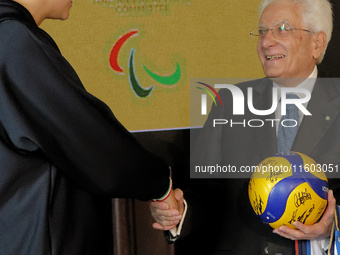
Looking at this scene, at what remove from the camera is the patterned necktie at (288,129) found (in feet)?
6.41

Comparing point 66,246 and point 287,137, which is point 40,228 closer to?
point 66,246

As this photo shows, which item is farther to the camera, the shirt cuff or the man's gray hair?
the man's gray hair

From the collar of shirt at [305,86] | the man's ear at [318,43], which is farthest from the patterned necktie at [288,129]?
the man's ear at [318,43]

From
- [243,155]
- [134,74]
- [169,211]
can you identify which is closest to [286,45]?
[243,155]

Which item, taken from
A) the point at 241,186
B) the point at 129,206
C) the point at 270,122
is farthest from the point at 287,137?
the point at 129,206

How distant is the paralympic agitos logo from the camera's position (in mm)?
2297

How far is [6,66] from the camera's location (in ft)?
3.63

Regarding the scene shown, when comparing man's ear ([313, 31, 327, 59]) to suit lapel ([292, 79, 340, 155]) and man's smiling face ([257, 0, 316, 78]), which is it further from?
suit lapel ([292, 79, 340, 155])

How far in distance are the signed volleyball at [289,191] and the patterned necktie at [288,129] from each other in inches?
15.0

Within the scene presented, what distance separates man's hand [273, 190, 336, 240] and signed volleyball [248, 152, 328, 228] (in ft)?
A: 0.06

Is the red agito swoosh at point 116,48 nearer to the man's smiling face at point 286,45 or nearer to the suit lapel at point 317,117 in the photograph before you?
the man's smiling face at point 286,45

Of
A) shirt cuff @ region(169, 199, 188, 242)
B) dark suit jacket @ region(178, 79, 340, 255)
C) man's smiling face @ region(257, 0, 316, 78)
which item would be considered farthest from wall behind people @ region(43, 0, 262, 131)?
shirt cuff @ region(169, 199, 188, 242)

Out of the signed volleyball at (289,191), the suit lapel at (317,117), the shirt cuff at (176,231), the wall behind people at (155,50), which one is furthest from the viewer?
the wall behind people at (155,50)

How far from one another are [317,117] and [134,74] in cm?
90
